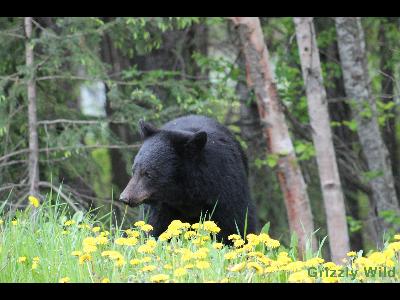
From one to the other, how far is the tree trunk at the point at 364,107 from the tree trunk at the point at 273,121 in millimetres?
2248

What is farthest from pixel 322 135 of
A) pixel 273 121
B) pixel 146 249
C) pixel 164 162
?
pixel 146 249

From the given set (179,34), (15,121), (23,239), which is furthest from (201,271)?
(179,34)

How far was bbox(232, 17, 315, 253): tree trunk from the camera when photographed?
10469 mm

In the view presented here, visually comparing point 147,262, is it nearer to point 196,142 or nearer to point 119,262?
point 119,262

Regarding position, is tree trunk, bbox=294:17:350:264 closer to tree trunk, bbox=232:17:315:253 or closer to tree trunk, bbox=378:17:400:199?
tree trunk, bbox=232:17:315:253

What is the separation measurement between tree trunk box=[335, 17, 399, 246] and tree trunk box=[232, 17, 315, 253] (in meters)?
2.25

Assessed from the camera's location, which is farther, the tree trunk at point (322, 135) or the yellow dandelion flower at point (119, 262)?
the tree trunk at point (322, 135)

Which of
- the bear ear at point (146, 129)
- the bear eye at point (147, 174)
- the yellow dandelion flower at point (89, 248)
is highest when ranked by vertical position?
the bear ear at point (146, 129)

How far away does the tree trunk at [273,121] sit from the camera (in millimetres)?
10469

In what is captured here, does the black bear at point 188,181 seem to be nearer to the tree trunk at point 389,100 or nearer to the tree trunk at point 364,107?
the tree trunk at point 364,107

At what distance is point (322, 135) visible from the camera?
1081 cm

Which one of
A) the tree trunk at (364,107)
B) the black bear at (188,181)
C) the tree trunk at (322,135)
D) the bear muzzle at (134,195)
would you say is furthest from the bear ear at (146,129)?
the tree trunk at (364,107)
